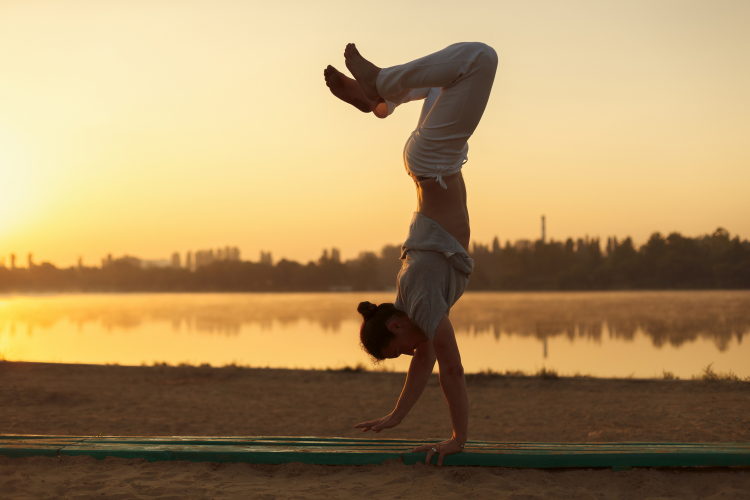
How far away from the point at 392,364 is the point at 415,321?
412 inches

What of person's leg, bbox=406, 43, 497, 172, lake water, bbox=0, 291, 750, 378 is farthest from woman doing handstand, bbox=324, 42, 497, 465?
lake water, bbox=0, 291, 750, 378

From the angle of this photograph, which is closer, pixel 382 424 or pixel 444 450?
pixel 444 450

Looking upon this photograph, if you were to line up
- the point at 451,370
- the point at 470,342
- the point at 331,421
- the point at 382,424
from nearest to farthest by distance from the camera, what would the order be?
the point at 451,370 < the point at 382,424 < the point at 331,421 < the point at 470,342

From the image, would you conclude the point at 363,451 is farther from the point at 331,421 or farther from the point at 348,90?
the point at 331,421

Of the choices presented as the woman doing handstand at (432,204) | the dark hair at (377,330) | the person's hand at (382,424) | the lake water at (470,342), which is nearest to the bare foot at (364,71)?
the woman doing handstand at (432,204)

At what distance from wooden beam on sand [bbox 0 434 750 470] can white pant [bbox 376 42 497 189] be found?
157 cm

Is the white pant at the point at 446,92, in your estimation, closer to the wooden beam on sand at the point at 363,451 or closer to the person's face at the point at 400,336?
the person's face at the point at 400,336

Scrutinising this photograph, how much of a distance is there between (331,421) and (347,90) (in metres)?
4.87

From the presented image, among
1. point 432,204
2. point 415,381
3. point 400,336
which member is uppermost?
point 432,204

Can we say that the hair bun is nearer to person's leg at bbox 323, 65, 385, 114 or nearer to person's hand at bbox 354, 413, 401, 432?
A: person's hand at bbox 354, 413, 401, 432

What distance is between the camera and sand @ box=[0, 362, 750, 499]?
261cm

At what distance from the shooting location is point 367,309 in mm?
2867

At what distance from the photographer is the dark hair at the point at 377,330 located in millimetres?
2725

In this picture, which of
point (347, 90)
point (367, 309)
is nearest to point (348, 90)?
point (347, 90)
